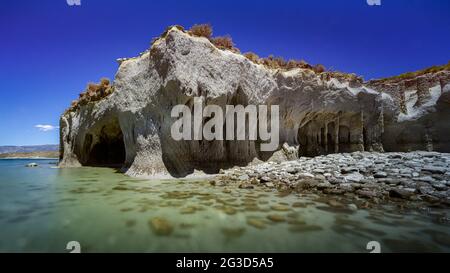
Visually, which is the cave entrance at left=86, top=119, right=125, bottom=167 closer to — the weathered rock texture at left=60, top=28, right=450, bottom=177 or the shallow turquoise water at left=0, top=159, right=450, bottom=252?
the weathered rock texture at left=60, top=28, right=450, bottom=177

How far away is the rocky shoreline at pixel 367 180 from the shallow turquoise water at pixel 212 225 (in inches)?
33.6

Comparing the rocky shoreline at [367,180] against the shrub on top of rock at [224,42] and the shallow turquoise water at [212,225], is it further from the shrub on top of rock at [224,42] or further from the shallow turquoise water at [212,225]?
the shrub on top of rock at [224,42]

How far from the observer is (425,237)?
4297 millimetres

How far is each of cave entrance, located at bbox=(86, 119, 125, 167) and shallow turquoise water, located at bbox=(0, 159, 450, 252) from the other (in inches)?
610

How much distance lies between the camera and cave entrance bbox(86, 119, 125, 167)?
22.2 m

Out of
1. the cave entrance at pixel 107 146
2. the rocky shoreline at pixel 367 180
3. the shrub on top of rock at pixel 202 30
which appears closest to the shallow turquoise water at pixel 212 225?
the rocky shoreline at pixel 367 180

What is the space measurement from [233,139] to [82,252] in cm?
1089

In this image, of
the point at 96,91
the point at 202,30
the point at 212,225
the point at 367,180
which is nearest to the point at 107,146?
the point at 96,91

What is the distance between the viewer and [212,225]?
4.96m

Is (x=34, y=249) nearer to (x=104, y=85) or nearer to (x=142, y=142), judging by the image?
(x=142, y=142)

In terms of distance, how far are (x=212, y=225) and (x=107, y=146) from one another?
2358cm

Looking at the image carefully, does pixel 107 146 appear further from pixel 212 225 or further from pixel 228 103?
pixel 212 225
